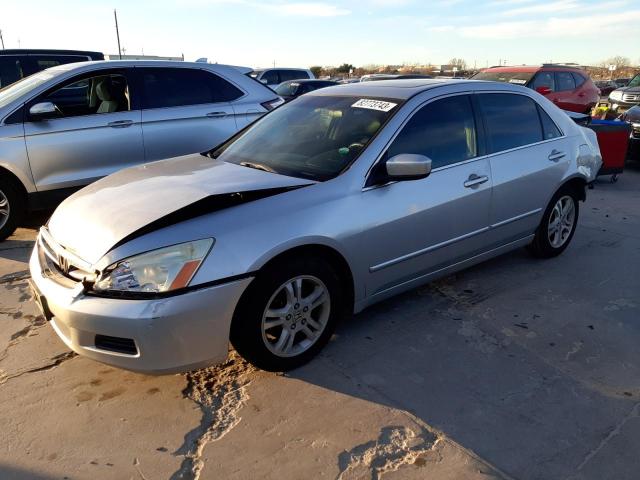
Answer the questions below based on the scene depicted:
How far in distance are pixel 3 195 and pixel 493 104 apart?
4.50 metres

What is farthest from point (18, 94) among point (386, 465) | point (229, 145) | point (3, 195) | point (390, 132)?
point (386, 465)

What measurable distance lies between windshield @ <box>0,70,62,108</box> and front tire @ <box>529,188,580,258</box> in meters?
4.87

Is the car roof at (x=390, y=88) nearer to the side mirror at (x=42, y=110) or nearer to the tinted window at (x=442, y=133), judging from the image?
the tinted window at (x=442, y=133)

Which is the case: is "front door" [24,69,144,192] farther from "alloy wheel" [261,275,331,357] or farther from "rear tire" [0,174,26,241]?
"alloy wheel" [261,275,331,357]

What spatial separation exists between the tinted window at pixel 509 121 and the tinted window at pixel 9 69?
848 centimetres

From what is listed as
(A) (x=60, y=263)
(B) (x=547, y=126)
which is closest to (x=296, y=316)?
(A) (x=60, y=263)

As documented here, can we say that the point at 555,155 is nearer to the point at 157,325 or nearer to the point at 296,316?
the point at 296,316

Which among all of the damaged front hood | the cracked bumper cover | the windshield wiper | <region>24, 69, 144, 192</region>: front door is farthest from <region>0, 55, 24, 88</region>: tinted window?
the cracked bumper cover

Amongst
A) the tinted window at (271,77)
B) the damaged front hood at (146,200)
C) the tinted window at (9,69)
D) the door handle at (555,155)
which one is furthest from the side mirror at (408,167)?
the tinted window at (271,77)

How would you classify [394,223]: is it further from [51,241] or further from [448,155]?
[51,241]

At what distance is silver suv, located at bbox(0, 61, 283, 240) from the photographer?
503cm

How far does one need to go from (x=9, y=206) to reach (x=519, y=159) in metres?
4.63

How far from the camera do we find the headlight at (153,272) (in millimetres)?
2459

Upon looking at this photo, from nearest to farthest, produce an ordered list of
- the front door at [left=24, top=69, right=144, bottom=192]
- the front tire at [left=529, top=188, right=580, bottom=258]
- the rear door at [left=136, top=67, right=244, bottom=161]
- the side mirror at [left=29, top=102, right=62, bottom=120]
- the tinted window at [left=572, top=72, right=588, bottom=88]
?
1. the front tire at [left=529, top=188, right=580, bottom=258]
2. the side mirror at [left=29, top=102, right=62, bottom=120]
3. the front door at [left=24, top=69, right=144, bottom=192]
4. the rear door at [left=136, top=67, right=244, bottom=161]
5. the tinted window at [left=572, top=72, right=588, bottom=88]
